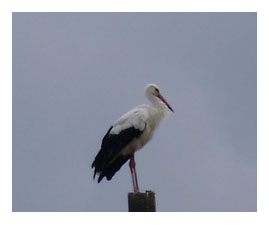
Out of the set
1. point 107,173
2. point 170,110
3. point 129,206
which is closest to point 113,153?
point 107,173

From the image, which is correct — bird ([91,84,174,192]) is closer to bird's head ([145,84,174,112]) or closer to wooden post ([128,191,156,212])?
bird's head ([145,84,174,112])

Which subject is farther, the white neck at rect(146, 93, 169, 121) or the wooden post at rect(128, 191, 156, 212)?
the white neck at rect(146, 93, 169, 121)

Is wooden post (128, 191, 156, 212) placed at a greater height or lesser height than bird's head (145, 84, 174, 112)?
lesser

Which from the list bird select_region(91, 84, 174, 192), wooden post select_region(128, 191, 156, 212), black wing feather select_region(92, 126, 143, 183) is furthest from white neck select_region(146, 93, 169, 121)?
wooden post select_region(128, 191, 156, 212)

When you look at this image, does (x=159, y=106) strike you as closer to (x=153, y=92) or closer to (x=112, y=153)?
(x=153, y=92)

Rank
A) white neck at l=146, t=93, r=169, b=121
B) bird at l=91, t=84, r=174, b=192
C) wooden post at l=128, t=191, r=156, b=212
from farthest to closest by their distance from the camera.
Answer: white neck at l=146, t=93, r=169, b=121 < bird at l=91, t=84, r=174, b=192 < wooden post at l=128, t=191, r=156, b=212

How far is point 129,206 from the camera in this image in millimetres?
8312

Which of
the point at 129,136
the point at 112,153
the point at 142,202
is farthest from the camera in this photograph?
the point at 129,136

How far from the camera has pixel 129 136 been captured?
11891 millimetres

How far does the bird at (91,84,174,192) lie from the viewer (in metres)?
11.6

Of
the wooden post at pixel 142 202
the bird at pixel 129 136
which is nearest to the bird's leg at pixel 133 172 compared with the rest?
the bird at pixel 129 136

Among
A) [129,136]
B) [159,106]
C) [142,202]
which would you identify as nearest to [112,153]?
[129,136]

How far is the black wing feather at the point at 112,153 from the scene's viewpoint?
37.5 ft

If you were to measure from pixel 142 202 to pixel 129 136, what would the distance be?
3.67m
